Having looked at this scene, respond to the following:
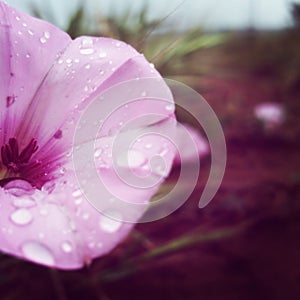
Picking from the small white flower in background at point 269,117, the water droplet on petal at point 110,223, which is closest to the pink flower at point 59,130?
the water droplet on petal at point 110,223

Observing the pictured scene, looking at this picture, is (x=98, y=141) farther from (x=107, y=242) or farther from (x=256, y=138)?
(x=256, y=138)

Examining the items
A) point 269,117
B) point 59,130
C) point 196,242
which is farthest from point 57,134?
point 269,117

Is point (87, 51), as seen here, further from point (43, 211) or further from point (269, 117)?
point (269, 117)

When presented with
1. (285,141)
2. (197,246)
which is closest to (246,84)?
(285,141)

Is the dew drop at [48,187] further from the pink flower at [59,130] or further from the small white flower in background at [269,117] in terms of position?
the small white flower in background at [269,117]

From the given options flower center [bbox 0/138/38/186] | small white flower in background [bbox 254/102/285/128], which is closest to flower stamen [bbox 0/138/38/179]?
flower center [bbox 0/138/38/186]

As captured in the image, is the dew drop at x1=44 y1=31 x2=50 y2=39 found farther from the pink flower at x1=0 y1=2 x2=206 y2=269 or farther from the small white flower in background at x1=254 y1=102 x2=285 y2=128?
the small white flower in background at x1=254 y1=102 x2=285 y2=128
